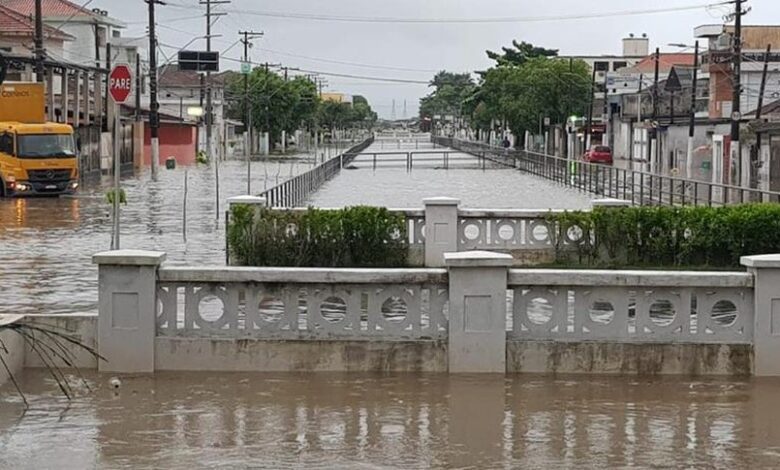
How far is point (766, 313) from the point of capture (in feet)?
35.3

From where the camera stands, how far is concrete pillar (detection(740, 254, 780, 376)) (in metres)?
10.7

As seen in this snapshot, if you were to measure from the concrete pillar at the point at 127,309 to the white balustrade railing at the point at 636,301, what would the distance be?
289 centimetres

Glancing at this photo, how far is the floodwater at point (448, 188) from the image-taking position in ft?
140

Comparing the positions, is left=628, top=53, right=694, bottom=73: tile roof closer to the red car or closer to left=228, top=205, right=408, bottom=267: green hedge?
the red car

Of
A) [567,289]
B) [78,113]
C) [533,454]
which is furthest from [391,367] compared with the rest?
[78,113]

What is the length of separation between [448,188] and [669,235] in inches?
1389

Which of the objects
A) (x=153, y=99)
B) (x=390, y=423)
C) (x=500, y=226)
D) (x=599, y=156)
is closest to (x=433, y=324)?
(x=390, y=423)

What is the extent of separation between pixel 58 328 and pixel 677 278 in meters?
4.97

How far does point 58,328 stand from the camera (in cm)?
1098

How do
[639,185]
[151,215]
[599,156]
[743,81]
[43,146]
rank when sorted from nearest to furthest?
[151,215] < [639,185] < [43,146] < [743,81] < [599,156]

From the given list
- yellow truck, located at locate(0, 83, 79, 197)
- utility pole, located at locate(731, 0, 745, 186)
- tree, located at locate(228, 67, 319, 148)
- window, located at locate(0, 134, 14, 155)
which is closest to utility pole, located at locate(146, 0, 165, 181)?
yellow truck, located at locate(0, 83, 79, 197)

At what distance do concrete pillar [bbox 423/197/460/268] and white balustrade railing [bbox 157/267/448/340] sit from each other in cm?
928

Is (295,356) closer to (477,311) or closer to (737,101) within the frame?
(477,311)

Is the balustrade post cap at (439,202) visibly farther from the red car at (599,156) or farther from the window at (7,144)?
the red car at (599,156)
